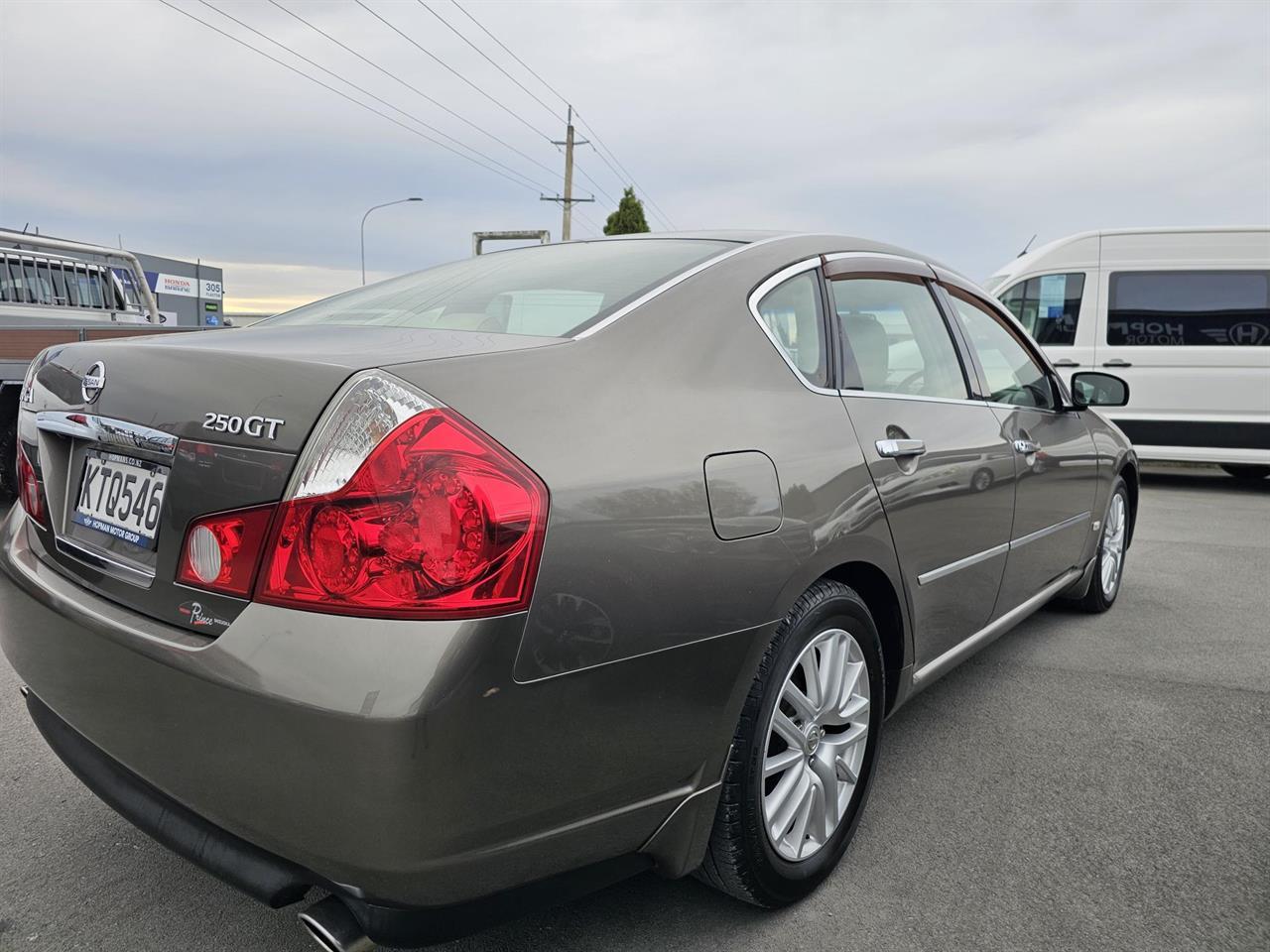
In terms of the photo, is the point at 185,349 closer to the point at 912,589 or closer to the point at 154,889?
the point at 154,889

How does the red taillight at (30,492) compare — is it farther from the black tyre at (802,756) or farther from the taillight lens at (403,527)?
the black tyre at (802,756)

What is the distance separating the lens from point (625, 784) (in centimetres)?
163

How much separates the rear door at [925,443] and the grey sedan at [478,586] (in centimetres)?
3

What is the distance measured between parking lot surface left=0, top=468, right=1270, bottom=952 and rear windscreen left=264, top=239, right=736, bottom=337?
1.29m

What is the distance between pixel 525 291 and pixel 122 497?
3.32 feet

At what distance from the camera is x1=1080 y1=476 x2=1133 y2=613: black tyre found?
434cm

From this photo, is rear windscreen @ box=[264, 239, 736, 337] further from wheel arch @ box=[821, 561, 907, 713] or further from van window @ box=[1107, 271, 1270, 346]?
van window @ box=[1107, 271, 1270, 346]

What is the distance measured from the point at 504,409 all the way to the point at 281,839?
74 cm

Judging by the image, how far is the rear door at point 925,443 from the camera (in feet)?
7.72

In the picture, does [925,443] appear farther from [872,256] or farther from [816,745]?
[816,745]

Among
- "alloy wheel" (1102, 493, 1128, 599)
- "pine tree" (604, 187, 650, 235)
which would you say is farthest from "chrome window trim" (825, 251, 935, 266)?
"pine tree" (604, 187, 650, 235)

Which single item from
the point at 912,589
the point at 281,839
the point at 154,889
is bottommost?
the point at 154,889

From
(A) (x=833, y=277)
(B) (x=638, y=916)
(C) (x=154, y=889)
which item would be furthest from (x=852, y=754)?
(C) (x=154, y=889)

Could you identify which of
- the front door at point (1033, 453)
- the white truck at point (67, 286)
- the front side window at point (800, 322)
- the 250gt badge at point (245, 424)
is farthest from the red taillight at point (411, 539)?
the white truck at point (67, 286)
